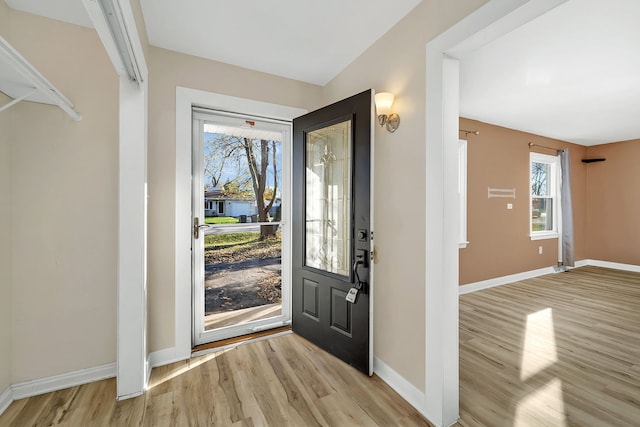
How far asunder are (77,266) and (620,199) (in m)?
8.40

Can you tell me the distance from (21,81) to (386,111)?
213 centimetres

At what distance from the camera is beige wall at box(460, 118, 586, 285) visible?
4.07 meters

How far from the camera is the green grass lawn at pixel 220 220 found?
2526 mm

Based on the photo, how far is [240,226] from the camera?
2.67m

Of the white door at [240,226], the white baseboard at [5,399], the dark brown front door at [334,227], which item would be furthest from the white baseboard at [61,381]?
the dark brown front door at [334,227]

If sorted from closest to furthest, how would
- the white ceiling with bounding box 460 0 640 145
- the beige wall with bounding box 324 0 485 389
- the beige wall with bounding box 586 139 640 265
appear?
the beige wall with bounding box 324 0 485 389 < the white ceiling with bounding box 460 0 640 145 < the beige wall with bounding box 586 139 640 265

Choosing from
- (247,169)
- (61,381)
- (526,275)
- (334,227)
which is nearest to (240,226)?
(247,169)

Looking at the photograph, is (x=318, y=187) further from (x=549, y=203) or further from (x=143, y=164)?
(x=549, y=203)

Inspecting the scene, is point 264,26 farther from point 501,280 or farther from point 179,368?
point 501,280

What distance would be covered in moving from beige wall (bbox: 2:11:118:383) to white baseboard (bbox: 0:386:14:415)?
76 mm

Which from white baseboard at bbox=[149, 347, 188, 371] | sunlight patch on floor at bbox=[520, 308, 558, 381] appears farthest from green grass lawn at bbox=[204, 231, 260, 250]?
sunlight patch on floor at bbox=[520, 308, 558, 381]

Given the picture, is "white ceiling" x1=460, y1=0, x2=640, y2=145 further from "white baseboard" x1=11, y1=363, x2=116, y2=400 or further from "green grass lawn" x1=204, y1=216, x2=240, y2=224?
"white baseboard" x1=11, y1=363, x2=116, y2=400

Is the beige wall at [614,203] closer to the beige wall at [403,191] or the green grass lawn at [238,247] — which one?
the beige wall at [403,191]

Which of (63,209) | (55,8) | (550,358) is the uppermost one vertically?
(55,8)
